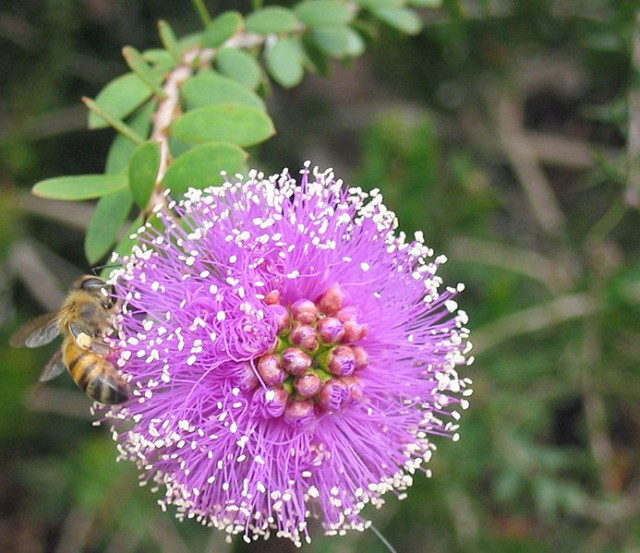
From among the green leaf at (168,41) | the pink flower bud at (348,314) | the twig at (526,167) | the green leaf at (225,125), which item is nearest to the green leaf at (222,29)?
the green leaf at (168,41)

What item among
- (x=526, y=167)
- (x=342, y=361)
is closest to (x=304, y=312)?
(x=342, y=361)

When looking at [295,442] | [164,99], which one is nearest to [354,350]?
[295,442]

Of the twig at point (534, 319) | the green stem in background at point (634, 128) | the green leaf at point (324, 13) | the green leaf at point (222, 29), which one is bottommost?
the twig at point (534, 319)

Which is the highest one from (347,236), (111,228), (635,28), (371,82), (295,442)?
(111,228)

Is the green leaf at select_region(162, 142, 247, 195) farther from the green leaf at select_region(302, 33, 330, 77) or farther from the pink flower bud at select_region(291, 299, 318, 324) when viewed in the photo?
the green leaf at select_region(302, 33, 330, 77)

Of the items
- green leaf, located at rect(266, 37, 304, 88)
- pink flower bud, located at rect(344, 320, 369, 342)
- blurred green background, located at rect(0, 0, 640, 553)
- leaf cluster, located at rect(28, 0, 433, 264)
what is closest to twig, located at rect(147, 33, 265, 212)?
leaf cluster, located at rect(28, 0, 433, 264)

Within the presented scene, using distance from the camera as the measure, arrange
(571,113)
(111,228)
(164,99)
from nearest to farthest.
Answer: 1. (111,228)
2. (164,99)
3. (571,113)

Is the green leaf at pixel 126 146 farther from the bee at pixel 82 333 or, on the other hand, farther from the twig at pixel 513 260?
the twig at pixel 513 260

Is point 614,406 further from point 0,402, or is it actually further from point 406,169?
point 0,402
